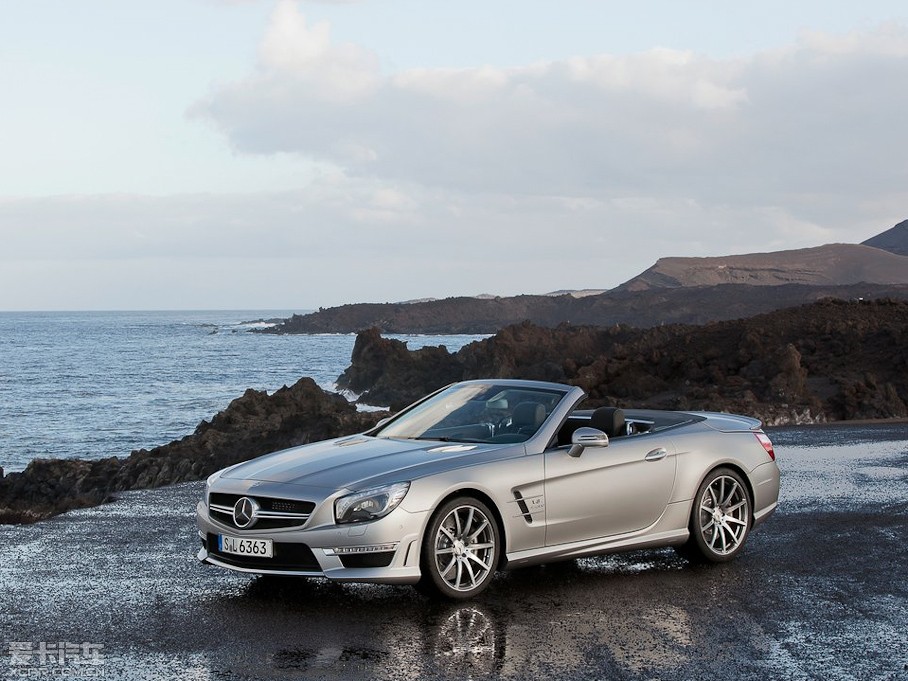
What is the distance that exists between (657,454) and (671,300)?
122 metres

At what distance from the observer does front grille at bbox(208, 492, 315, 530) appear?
23.8 ft

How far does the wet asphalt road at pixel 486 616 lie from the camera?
19.4 ft

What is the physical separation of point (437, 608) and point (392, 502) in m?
0.72

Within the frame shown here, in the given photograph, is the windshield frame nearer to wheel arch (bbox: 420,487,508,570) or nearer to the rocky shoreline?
wheel arch (bbox: 420,487,508,570)

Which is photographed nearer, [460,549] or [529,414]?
[460,549]

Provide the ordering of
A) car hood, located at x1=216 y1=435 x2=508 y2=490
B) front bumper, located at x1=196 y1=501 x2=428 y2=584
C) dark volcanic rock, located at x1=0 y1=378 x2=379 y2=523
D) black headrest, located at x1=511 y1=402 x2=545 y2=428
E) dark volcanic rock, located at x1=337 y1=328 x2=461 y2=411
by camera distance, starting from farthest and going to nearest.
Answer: dark volcanic rock, located at x1=337 y1=328 x2=461 y2=411 → dark volcanic rock, located at x1=0 y1=378 x2=379 y2=523 → black headrest, located at x1=511 y1=402 x2=545 y2=428 → car hood, located at x1=216 y1=435 x2=508 y2=490 → front bumper, located at x1=196 y1=501 x2=428 y2=584

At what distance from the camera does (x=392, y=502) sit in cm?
719

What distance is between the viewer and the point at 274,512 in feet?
24.1

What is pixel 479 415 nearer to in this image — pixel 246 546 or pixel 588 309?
pixel 246 546

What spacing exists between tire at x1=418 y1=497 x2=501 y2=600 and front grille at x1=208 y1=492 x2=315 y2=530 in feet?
2.53

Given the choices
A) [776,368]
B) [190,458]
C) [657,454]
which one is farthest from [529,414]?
[776,368]

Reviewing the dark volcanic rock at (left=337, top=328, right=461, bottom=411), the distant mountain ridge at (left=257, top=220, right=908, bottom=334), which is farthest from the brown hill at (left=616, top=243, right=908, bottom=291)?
the dark volcanic rock at (left=337, top=328, right=461, bottom=411)

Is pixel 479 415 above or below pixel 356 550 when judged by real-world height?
above

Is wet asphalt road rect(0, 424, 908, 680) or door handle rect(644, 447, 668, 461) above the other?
door handle rect(644, 447, 668, 461)
